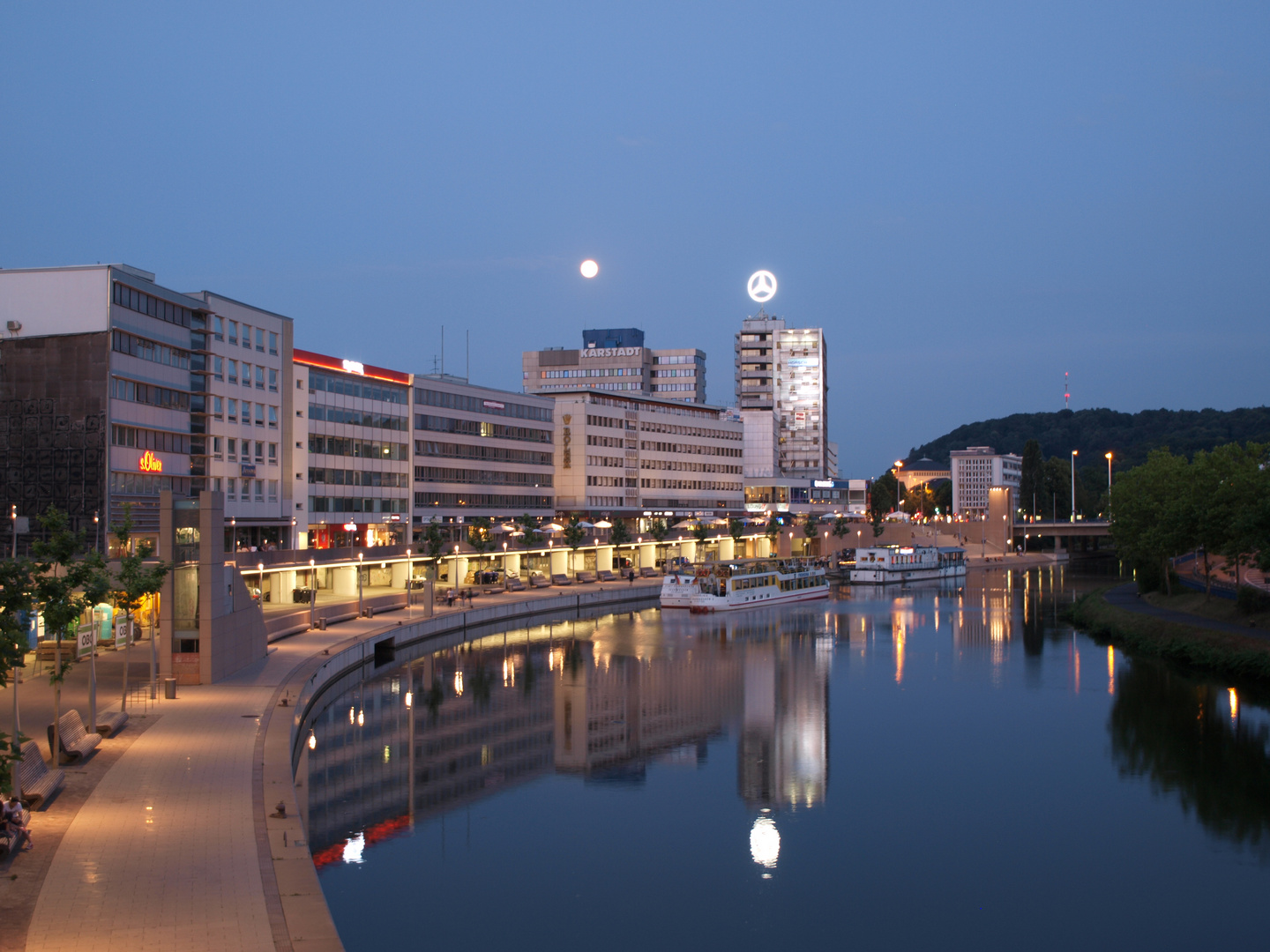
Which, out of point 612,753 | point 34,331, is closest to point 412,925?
point 612,753

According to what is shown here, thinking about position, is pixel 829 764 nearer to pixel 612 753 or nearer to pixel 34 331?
pixel 612 753

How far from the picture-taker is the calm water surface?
22641mm

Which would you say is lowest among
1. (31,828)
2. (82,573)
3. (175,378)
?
(31,828)

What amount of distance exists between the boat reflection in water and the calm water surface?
16 cm

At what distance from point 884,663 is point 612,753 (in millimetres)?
24565

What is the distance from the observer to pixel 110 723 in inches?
1121

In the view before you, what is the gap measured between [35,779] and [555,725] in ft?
73.1

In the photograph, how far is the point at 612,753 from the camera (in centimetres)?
3744

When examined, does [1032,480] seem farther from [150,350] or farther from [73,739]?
[73,739]

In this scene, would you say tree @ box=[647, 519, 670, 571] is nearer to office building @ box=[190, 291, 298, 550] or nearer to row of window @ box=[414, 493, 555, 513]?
row of window @ box=[414, 493, 555, 513]

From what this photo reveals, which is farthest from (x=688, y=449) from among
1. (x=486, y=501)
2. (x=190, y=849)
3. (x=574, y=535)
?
(x=190, y=849)

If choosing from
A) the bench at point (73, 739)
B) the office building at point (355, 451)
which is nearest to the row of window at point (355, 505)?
the office building at point (355, 451)

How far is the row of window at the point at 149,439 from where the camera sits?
62.2 metres

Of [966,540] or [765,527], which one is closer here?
[765,527]
